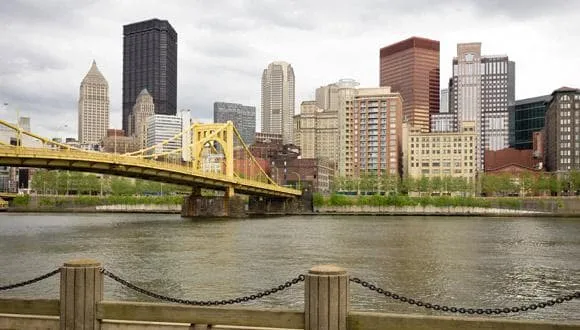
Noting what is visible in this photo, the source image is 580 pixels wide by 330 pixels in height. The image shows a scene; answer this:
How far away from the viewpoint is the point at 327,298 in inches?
384

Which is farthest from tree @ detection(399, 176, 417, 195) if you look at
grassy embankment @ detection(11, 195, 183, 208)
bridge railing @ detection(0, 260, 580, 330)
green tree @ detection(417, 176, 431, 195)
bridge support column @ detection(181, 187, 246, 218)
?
bridge railing @ detection(0, 260, 580, 330)

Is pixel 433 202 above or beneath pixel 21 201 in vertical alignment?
above

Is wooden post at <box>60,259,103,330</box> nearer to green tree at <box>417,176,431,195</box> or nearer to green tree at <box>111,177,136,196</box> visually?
green tree at <box>417,176,431,195</box>

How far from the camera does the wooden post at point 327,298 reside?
968 cm

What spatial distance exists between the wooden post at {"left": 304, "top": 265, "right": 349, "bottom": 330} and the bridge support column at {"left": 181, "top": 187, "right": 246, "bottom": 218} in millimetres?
96410

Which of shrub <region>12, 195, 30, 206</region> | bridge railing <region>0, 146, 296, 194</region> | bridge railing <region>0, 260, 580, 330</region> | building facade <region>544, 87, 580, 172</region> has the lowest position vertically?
shrub <region>12, 195, 30, 206</region>

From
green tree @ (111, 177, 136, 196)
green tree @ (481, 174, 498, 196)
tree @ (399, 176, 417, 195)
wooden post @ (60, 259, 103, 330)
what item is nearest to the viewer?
wooden post @ (60, 259, 103, 330)

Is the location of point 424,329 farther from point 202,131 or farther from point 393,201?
point 393,201

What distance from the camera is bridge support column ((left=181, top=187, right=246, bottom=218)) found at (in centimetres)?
10825

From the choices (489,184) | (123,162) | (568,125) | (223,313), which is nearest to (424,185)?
(489,184)

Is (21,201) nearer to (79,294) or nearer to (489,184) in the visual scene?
(489,184)

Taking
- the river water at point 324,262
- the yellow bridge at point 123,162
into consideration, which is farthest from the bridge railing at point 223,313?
the yellow bridge at point 123,162

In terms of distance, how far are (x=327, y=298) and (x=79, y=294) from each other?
4.19 metres

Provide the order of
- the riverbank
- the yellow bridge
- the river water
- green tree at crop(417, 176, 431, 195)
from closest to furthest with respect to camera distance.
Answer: the river water → the yellow bridge → the riverbank → green tree at crop(417, 176, 431, 195)
